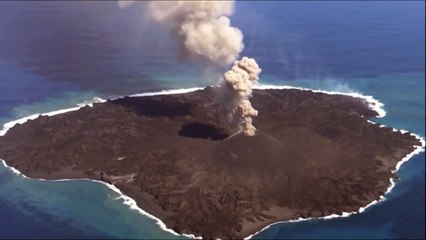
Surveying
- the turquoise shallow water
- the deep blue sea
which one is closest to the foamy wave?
the deep blue sea

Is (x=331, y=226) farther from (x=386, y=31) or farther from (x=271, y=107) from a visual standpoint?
(x=386, y=31)

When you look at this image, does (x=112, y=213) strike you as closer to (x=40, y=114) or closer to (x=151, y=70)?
(x=40, y=114)

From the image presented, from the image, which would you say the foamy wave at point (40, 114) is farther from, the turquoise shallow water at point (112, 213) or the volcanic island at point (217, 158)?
the turquoise shallow water at point (112, 213)

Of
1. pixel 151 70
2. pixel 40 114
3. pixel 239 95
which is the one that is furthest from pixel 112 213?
pixel 151 70

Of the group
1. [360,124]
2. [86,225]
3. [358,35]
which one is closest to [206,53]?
[360,124]

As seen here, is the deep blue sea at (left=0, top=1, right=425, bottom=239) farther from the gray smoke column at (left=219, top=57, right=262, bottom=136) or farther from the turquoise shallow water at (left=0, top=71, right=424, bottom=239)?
the gray smoke column at (left=219, top=57, right=262, bottom=136)

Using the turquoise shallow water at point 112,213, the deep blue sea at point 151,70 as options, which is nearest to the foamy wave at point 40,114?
the deep blue sea at point 151,70

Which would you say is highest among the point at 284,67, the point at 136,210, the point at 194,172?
the point at 284,67
